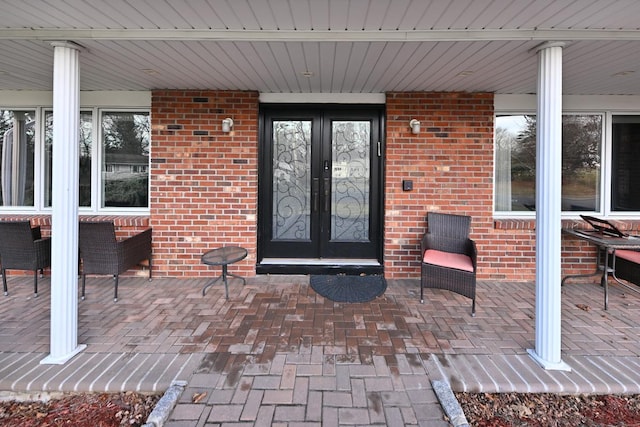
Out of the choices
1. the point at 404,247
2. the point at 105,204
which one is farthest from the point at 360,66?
the point at 105,204

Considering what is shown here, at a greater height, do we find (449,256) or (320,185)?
(320,185)

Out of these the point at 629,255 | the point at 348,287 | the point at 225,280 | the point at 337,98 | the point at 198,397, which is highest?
the point at 337,98

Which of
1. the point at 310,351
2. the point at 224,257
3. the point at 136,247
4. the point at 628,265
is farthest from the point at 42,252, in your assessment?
the point at 628,265

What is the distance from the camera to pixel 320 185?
4777 mm

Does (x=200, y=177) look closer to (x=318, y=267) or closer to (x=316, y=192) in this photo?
(x=316, y=192)

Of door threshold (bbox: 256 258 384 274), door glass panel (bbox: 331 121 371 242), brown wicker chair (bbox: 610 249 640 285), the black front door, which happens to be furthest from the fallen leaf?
brown wicker chair (bbox: 610 249 640 285)

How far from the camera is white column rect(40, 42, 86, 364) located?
2.61 metres

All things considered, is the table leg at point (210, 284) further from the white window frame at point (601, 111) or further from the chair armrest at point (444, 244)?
the white window frame at point (601, 111)

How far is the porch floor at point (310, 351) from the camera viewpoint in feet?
7.00

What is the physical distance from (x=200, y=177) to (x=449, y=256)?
11.4 feet

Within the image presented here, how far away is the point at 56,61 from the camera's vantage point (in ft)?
8.67

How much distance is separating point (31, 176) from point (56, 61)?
301cm

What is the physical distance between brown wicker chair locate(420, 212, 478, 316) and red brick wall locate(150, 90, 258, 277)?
2.37 m

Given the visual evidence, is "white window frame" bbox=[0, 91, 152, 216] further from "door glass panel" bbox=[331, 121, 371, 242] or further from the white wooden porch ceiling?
"door glass panel" bbox=[331, 121, 371, 242]
